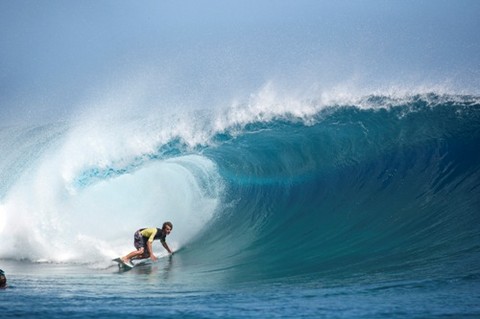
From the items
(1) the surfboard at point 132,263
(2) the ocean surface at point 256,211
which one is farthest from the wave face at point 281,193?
(1) the surfboard at point 132,263

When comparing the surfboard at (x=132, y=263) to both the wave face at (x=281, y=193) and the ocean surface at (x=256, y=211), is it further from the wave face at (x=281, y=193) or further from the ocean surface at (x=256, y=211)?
the wave face at (x=281, y=193)

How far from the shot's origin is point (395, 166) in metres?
11.8

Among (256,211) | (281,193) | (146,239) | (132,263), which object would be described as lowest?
(132,263)

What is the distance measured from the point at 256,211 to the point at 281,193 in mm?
883

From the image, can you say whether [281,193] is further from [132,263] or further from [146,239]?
[132,263]

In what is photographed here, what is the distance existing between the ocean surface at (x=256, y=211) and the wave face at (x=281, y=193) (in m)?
0.04

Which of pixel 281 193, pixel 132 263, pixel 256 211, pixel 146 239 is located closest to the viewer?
pixel 132 263

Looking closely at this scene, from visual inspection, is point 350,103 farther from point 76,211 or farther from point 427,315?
point 427,315

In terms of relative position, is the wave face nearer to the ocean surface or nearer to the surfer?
the ocean surface

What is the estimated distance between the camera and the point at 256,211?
11.7 metres

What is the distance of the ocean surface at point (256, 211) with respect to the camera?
530cm

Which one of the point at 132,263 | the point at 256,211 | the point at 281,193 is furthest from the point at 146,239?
the point at 281,193

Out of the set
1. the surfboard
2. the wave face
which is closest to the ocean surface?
the wave face

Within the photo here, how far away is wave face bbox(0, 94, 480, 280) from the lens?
26.9ft
